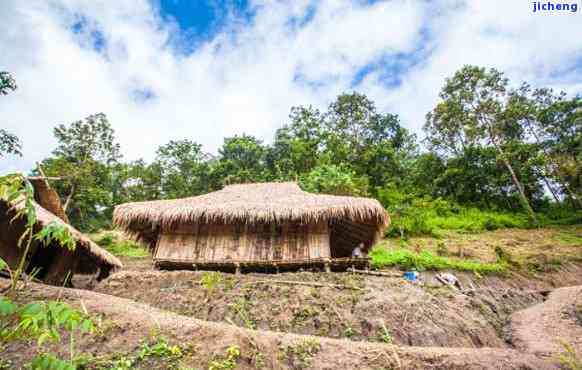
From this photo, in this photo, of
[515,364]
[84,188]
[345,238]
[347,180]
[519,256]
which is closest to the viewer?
[515,364]

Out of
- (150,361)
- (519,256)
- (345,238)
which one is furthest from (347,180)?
(150,361)

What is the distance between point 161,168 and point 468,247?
78.8 feet

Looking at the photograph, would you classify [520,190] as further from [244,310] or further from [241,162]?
[244,310]

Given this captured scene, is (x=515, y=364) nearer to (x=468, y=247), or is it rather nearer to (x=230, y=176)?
(x=468, y=247)

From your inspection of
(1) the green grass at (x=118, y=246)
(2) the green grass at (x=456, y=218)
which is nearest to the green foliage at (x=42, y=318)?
(1) the green grass at (x=118, y=246)

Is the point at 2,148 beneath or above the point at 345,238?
above

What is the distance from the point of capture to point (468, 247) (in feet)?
57.3

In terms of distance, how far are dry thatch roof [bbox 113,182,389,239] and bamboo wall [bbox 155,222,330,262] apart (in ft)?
1.39

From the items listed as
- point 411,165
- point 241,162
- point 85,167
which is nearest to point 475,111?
point 411,165

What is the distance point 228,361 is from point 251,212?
4943 mm

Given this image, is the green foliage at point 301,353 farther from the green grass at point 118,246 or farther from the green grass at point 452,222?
the green grass at point 118,246

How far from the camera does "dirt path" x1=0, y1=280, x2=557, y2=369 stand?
10.8 ft

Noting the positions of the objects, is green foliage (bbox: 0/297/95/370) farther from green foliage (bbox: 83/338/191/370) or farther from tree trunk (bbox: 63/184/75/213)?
tree trunk (bbox: 63/184/75/213)

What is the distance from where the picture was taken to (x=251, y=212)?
7.95 metres
